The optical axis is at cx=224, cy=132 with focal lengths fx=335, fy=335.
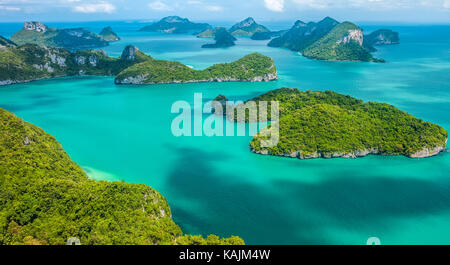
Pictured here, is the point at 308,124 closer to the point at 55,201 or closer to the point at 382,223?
the point at 382,223

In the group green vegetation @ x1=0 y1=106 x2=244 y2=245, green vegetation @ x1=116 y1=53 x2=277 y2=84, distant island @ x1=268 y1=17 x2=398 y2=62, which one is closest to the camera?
green vegetation @ x1=0 y1=106 x2=244 y2=245

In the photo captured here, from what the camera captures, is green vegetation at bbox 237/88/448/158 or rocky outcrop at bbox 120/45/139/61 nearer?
green vegetation at bbox 237/88/448/158

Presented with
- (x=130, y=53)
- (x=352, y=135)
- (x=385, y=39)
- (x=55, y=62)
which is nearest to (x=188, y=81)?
(x=130, y=53)

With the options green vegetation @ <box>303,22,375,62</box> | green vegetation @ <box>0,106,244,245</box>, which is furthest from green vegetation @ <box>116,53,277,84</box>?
green vegetation @ <box>0,106,244,245</box>

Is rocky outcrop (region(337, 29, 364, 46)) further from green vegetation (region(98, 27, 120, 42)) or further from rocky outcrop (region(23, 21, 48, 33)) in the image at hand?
rocky outcrop (region(23, 21, 48, 33))

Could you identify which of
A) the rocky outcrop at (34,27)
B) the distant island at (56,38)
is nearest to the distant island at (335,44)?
the distant island at (56,38)

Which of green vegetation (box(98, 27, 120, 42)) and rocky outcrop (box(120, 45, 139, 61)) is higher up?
green vegetation (box(98, 27, 120, 42))
